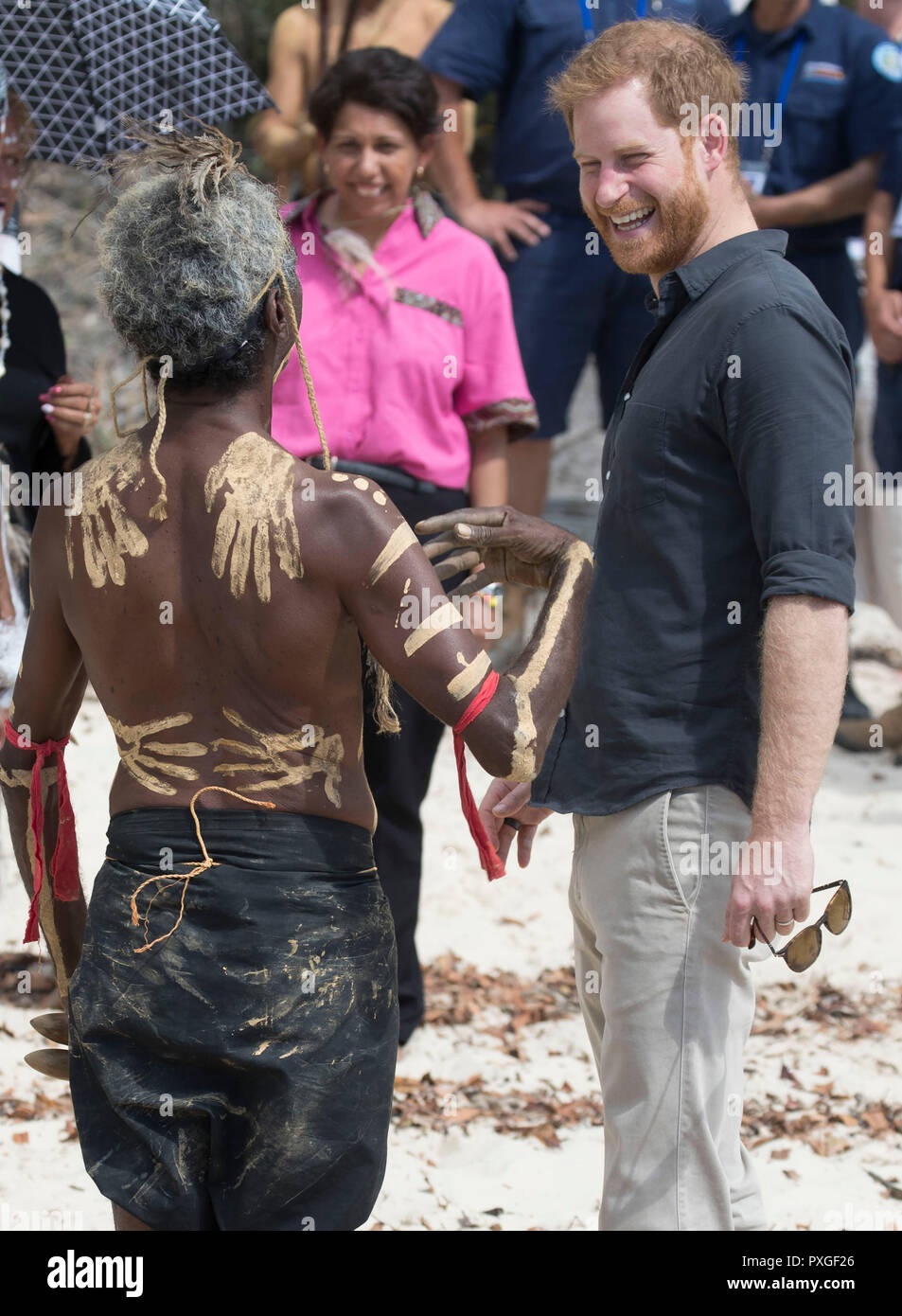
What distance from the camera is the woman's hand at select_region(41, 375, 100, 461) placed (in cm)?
373

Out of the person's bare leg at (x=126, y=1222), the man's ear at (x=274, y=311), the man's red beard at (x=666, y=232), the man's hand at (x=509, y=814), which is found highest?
the man's red beard at (x=666, y=232)

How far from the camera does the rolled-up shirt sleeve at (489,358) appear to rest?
3756 mm

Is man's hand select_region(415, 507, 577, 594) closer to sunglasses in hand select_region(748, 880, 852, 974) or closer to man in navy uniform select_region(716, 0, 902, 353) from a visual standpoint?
sunglasses in hand select_region(748, 880, 852, 974)

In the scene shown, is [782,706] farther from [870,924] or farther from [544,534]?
[870,924]

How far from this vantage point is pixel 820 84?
206 inches

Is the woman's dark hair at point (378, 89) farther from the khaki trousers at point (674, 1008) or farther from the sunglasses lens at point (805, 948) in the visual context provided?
the sunglasses lens at point (805, 948)

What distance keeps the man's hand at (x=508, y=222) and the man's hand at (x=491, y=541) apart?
9.46 feet

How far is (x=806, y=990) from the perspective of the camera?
4246 mm

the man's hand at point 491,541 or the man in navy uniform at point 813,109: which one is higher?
the man in navy uniform at point 813,109

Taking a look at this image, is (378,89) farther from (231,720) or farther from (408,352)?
(231,720)

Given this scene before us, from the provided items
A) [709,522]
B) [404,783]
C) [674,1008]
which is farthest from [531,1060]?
[709,522]

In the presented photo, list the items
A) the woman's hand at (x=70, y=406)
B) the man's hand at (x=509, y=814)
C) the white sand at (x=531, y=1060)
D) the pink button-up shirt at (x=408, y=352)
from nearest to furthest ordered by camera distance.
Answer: the man's hand at (x=509, y=814)
the white sand at (x=531, y=1060)
the pink button-up shirt at (x=408, y=352)
the woman's hand at (x=70, y=406)

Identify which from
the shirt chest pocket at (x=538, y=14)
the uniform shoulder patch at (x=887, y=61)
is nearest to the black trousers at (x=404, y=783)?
the shirt chest pocket at (x=538, y=14)

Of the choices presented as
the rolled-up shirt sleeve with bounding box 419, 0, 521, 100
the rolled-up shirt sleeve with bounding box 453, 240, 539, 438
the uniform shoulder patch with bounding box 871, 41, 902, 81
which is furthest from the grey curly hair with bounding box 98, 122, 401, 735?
the uniform shoulder patch with bounding box 871, 41, 902, 81
